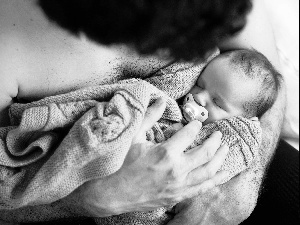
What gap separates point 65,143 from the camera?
2.36 feet

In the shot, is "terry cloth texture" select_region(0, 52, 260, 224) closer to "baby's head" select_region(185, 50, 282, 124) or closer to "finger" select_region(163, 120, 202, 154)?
"finger" select_region(163, 120, 202, 154)

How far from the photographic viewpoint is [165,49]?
0.89 metres

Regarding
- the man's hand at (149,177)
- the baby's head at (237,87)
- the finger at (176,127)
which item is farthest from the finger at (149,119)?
the baby's head at (237,87)

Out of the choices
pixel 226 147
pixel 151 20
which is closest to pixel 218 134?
pixel 226 147

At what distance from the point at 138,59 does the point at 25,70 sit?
250 millimetres

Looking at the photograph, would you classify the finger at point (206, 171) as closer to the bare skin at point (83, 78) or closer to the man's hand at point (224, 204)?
the bare skin at point (83, 78)

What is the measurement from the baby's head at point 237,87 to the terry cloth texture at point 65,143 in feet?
0.61

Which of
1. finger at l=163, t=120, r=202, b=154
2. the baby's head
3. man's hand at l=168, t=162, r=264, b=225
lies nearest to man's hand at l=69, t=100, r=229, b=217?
finger at l=163, t=120, r=202, b=154

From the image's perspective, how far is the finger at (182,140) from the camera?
792mm

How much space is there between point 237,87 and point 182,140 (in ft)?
0.86

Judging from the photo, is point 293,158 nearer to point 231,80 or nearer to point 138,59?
point 231,80

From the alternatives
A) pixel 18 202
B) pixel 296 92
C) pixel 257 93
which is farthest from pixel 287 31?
pixel 18 202

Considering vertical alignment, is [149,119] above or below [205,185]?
above

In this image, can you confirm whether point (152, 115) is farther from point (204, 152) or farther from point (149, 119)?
point (204, 152)
